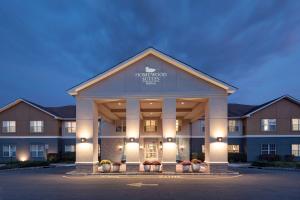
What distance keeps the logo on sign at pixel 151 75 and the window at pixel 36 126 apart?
2245 cm

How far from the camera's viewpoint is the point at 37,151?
140ft

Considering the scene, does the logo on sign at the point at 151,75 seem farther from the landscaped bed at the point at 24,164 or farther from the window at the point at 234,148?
the window at the point at 234,148

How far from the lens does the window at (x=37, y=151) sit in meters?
42.7

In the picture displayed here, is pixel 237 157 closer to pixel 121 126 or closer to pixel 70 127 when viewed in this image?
pixel 121 126

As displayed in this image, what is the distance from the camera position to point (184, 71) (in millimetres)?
25891

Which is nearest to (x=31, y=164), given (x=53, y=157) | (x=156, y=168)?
(x=53, y=157)

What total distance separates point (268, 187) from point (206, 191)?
3.90 meters

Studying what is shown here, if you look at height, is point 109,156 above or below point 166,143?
below

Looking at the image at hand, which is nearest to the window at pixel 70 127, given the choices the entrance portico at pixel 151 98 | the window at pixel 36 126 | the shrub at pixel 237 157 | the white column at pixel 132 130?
the window at pixel 36 126

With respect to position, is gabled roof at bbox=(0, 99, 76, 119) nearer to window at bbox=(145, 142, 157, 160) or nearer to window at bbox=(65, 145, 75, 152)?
window at bbox=(65, 145, 75, 152)

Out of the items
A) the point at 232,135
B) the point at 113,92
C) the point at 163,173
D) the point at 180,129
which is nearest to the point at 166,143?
the point at 163,173

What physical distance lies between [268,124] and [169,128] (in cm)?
2073

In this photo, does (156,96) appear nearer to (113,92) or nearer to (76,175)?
(113,92)

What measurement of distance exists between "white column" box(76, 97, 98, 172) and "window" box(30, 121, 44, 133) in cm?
1934
